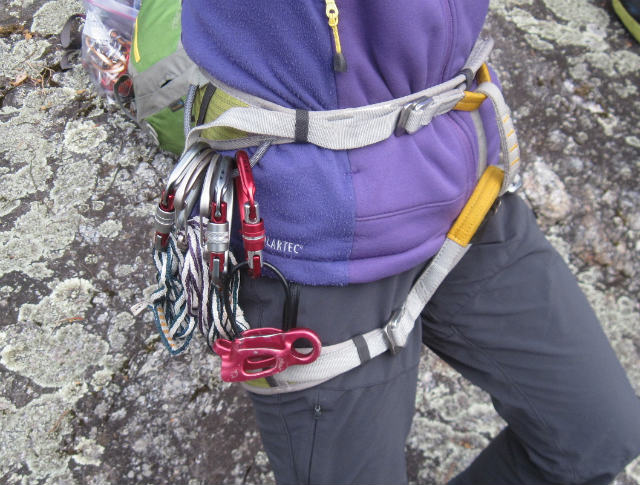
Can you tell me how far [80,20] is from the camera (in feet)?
8.10

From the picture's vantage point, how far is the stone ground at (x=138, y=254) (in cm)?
177

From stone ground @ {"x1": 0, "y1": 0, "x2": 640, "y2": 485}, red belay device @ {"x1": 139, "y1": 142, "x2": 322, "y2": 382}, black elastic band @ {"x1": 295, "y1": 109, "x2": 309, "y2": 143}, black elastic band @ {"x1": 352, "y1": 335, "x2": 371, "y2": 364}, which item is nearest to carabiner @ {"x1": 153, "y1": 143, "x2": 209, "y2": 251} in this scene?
red belay device @ {"x1": 139, "y1": 142, "x2": 322, "y2": 382}

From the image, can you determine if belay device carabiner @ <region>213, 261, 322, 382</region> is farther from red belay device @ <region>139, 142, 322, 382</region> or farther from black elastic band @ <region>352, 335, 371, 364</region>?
black elastic band @ <region>352, 335, 371, 364</region>

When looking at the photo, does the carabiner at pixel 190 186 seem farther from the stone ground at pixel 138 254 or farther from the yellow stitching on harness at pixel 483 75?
the stone ground at pixel 138 254

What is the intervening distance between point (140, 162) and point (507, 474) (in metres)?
1.72

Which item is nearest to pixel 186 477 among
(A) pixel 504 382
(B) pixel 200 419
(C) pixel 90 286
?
(B) pixel 200 419

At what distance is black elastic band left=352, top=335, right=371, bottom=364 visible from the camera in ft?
4.02

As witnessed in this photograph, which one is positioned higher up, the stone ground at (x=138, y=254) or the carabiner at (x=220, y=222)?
the carabiner at (x=220, y=222)

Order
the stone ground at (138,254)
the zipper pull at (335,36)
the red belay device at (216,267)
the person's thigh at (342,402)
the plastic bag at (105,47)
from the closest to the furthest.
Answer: the zipper pull at (335,36)
the red belay device at (216,267)
the person's thigh at (342,402)
the stone ground at (138,254)
the plastic bag at (105,47)

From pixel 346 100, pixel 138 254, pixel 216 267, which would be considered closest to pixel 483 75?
pixel 346 100

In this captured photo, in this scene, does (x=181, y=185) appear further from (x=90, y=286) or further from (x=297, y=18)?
(x=90, y=286)

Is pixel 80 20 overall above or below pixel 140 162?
above

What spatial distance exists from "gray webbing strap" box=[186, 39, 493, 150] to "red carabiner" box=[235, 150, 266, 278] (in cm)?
6

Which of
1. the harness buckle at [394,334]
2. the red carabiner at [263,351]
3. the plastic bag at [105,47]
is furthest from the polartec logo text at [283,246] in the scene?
the plastic bag at [105,47]
